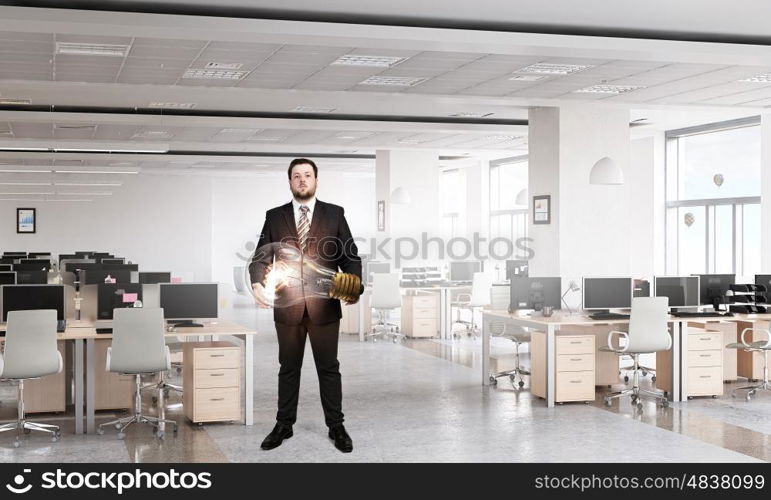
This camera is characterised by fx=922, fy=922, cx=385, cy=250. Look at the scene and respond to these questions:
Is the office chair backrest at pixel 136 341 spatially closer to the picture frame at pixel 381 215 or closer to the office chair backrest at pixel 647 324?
the office chair backrest at pixel 647 324

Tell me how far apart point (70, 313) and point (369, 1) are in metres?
4.26

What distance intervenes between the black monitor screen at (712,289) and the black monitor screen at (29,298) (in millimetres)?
6687

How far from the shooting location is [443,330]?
47.3 ft

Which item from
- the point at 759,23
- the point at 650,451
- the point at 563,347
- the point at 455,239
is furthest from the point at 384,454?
the point at 455,239

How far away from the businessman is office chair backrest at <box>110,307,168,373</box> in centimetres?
163

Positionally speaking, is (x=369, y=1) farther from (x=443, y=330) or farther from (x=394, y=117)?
(x=443, y=330)

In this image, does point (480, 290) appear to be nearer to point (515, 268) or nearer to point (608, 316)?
point (515, 268)

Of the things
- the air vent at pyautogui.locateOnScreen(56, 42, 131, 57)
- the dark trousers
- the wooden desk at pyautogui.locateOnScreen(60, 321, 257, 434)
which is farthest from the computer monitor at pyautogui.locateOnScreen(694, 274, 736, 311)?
the air vent at pyautogui.locateOnScreen(56, 42, 131, 57)

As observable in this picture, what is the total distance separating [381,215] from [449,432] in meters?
11.2

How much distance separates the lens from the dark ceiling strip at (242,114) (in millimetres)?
12586

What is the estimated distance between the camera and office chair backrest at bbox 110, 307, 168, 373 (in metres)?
6.96

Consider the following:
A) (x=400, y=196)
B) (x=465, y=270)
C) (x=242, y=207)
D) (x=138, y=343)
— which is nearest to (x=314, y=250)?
(x=138, y=343)

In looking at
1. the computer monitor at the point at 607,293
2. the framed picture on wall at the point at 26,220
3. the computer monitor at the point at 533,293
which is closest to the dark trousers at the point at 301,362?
the computer monitor at the point at 533,293

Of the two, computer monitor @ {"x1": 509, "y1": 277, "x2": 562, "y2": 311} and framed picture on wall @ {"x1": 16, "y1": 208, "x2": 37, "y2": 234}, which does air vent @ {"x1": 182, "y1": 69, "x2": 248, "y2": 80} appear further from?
framed picture on wall @ {"x1": 16, "y1": 208, "x2": 37, "y2": 234}
